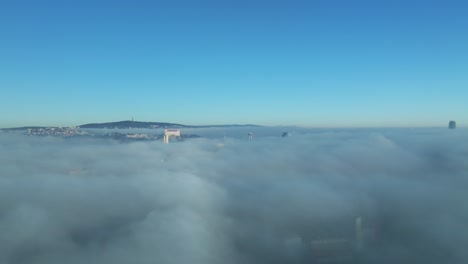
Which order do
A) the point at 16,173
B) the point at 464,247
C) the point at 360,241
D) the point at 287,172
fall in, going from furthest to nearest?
1. the point at 287,172
2. the point at 16,173
3. the point at 360,241
4. the point at 464,247

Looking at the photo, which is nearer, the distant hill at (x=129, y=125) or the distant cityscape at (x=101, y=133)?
the distant cityscape at (x=101, y=133)

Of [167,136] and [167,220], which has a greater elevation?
[167,136]

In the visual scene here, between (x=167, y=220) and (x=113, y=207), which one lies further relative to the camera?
(x=113, y=207)

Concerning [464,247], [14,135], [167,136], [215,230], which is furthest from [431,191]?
[14,135]

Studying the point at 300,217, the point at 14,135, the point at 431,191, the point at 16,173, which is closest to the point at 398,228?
the point at 300,217

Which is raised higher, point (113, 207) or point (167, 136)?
point (167, 136)

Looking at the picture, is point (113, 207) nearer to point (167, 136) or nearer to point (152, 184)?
point (152, 184)

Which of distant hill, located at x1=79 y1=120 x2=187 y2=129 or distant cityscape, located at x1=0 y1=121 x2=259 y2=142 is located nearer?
distant cityscape, located at x1=0 y1=121 x2=259 y2=142

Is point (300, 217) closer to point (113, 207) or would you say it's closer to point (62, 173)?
point (113, 207)

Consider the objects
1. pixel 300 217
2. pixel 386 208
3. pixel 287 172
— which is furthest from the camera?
pixel 287 172
